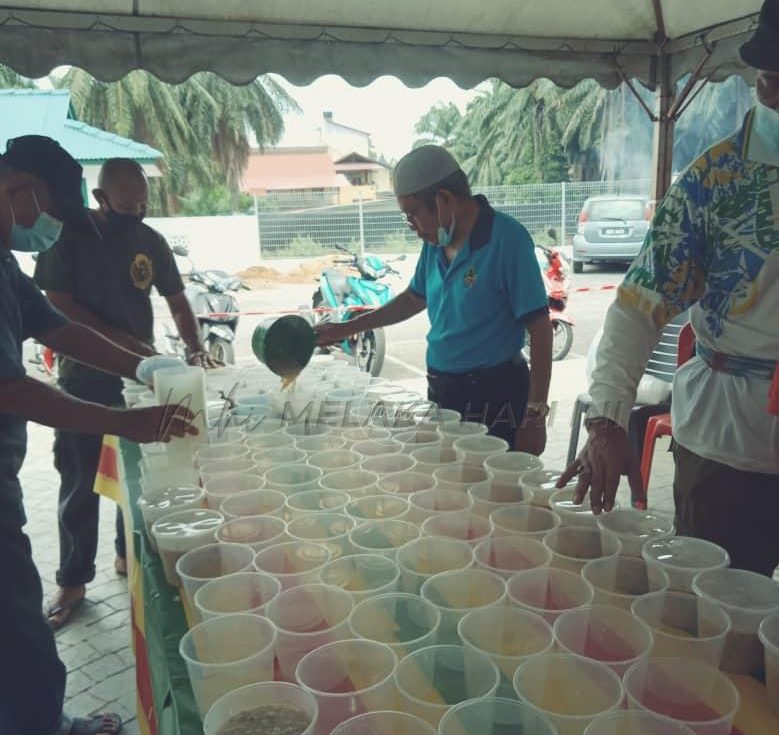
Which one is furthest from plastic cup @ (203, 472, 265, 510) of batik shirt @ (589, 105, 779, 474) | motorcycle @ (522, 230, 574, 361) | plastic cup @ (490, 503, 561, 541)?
motorcycle @ (522, 230, 574, 361)

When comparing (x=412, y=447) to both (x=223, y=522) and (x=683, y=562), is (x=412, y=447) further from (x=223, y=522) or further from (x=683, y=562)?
(x=683, y=562)

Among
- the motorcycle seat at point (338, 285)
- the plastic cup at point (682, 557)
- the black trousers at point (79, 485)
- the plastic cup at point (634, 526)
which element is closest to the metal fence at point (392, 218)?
the motorcycle seat at point (338, 285)

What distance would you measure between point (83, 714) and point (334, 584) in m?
1.72

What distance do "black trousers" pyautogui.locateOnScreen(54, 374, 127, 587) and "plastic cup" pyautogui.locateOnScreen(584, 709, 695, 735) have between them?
2585 mm

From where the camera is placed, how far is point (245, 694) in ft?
2.89

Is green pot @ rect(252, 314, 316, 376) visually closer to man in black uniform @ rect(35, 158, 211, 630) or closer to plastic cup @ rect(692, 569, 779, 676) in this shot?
man in black uniform @ rect(35, 158, 211, 630)

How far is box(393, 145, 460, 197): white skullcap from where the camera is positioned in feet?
7.45

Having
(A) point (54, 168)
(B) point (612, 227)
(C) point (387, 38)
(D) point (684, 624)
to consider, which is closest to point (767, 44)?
(D) point (684, 624)

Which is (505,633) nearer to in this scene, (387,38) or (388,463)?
(388,463)

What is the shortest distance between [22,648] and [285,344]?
3.72 ft

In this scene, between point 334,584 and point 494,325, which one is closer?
point 334,584

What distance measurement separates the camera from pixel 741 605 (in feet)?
3.25

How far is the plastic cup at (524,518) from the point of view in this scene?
1304 millimetres

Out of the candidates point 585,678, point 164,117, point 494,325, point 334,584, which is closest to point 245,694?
point 334,584
